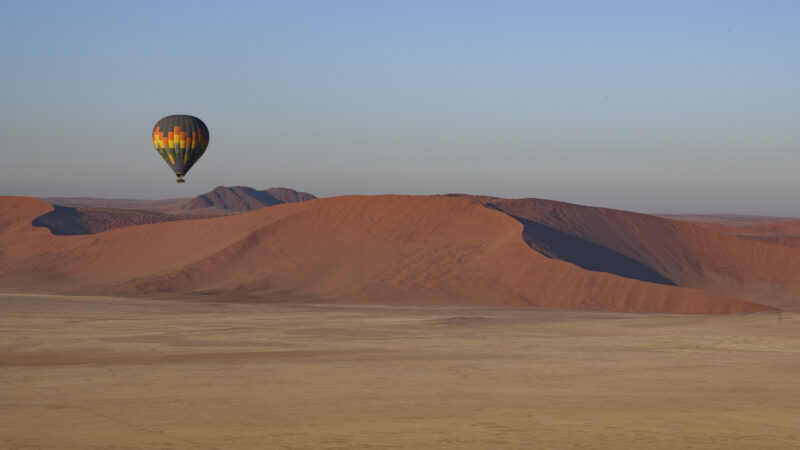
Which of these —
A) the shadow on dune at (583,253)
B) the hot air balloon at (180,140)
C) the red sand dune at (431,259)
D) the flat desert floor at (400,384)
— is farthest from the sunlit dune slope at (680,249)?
the flat desert floor at (400,384)

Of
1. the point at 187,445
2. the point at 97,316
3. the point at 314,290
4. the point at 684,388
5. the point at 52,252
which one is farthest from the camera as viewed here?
the point at 52,252

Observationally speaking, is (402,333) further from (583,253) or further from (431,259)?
(583,253)

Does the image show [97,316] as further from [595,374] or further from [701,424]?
[701,424]

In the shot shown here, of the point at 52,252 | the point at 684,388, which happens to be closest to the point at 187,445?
the point at 684,388

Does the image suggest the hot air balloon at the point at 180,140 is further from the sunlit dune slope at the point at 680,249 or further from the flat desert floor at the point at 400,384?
the sunlit dune slope at the point at 680,249

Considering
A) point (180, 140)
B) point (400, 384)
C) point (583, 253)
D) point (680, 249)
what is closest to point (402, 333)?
point (400, 384)

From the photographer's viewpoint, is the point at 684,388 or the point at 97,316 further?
the point at 97,316

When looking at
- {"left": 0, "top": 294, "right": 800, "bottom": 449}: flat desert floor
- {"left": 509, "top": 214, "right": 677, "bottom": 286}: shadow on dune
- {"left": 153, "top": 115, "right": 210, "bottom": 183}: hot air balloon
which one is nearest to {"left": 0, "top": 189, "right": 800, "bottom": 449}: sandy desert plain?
{"left": 0, "top": 294, "right": 800, "bottom": 449}: flat desert floor
